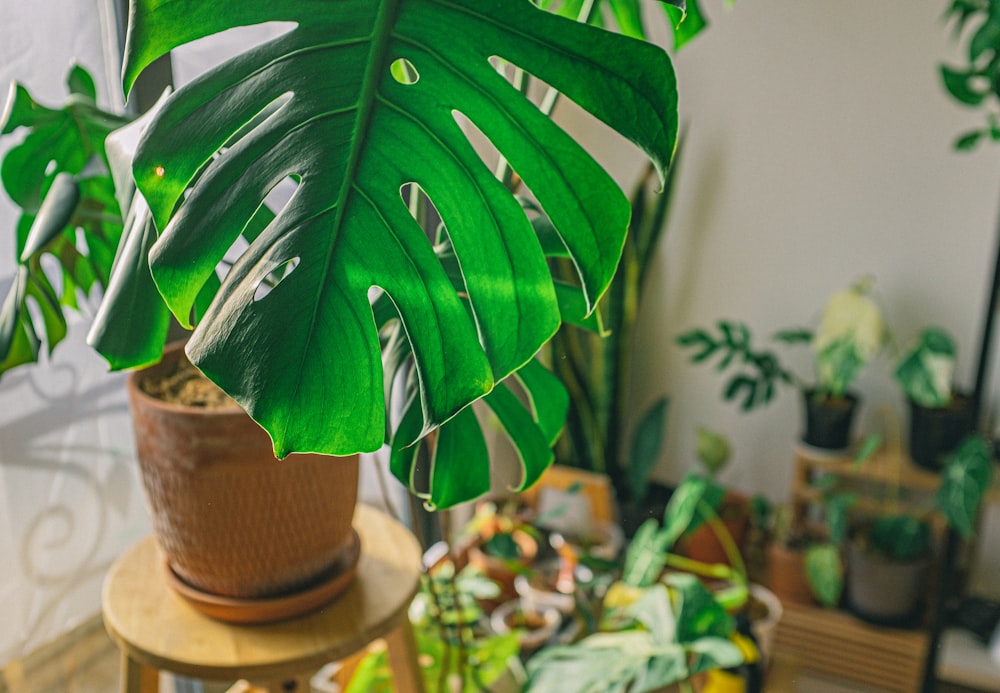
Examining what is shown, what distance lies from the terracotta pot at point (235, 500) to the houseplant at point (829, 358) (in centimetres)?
116

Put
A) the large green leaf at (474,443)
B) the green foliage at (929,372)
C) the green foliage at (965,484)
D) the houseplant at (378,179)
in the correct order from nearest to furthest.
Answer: the houseplant at (378,179), the large green leaf at (474,443), the green foliage at (965,484), the green foliage at (929,372)

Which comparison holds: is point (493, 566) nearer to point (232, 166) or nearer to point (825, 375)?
point (825, 375)

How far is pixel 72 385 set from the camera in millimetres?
1017

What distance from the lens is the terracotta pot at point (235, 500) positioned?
0.64 metres

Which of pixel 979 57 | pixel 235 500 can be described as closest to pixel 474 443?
pixel 235 500

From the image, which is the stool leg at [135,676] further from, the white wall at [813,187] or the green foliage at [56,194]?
the white wall at [813,187]

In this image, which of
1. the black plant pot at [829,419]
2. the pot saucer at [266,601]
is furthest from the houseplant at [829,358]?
the pot saucer at [266,601]

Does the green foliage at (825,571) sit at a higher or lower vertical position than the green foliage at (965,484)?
lower

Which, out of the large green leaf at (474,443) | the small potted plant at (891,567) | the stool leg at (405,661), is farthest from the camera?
the small potted plant at (891,567)

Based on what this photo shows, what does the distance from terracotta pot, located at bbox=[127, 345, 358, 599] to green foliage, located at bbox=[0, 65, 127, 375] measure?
0.09m

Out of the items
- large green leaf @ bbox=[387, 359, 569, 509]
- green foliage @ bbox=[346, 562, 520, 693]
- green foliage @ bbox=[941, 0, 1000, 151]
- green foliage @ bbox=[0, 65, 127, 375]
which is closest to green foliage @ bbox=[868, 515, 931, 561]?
green foliage @ bbox=[941, 0, 1000, 151]

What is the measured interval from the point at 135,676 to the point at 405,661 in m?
0.25

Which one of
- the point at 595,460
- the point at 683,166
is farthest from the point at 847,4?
the point at 595,460

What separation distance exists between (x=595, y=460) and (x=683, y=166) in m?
0.70
